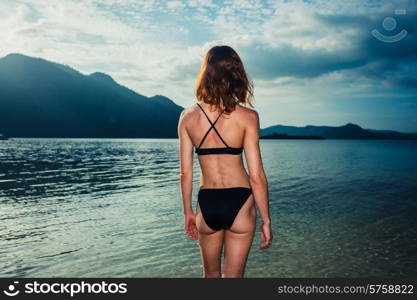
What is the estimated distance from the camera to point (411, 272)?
8.61m

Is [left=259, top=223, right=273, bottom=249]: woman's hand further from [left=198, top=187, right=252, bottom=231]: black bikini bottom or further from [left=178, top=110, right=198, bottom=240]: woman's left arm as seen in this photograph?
[left=178, top=110, right=198, bottom=240]: woman's left arm

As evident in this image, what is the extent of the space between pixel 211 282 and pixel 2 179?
31.9m

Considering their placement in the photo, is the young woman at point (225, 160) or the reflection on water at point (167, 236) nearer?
the young woman at point (225, 160)

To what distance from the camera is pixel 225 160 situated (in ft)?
11.2

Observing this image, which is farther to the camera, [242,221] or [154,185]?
[154,185]

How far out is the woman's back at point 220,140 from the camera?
3.31m

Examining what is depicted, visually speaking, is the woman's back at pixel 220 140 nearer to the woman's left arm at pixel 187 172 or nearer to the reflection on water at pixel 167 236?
the woman's left arm at pixel 187 172

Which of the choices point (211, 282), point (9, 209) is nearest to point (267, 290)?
point (211, 282)

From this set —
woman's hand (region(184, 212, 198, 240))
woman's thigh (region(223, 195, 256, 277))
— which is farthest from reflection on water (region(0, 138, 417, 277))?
woman's thigh (region(223, 195, 256, 277))

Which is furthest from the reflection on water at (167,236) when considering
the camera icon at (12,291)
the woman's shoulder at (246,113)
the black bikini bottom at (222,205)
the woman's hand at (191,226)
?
the woman's shoulder at (246,113)

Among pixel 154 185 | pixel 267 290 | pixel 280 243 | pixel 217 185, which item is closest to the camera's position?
pixel 217 185

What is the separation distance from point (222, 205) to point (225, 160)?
18.3 inches

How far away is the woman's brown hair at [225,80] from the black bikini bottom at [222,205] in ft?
2.80

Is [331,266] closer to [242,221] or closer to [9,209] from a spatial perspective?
[242,221]
